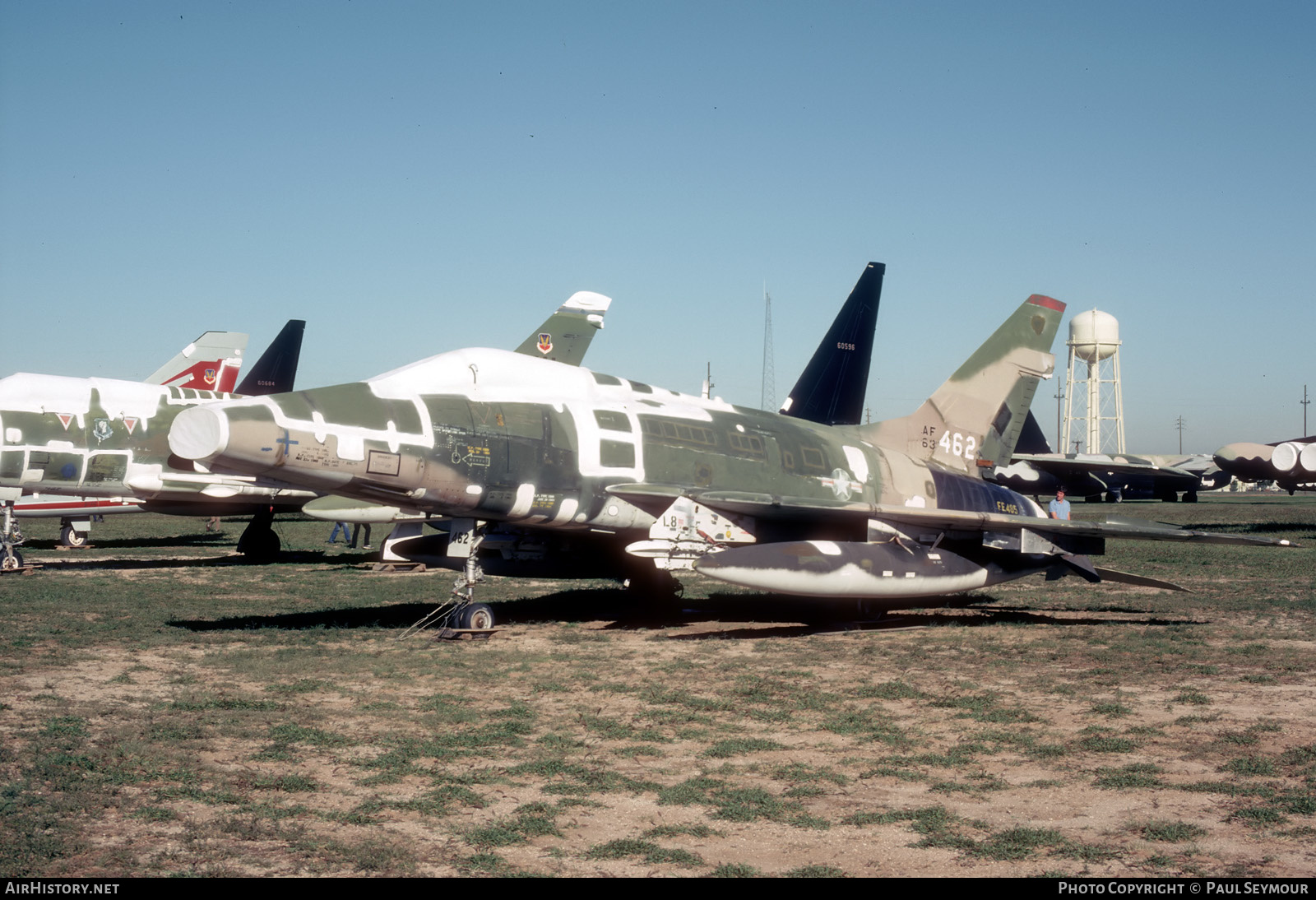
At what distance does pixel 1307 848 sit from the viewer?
5750 mm

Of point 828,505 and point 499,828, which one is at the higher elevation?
point 828,505

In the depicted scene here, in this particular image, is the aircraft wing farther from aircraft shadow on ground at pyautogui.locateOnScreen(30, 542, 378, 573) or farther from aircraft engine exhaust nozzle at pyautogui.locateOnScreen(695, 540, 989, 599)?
aircraft shadow on ground at pyautogui.locateOnScreen(30, 542, 378, 573)

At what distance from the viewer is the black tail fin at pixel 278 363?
31141 mm

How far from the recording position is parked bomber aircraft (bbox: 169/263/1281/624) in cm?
1166

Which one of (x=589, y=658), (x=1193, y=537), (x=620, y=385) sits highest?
(x=620, y=385)

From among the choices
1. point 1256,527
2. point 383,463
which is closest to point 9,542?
point 383,463

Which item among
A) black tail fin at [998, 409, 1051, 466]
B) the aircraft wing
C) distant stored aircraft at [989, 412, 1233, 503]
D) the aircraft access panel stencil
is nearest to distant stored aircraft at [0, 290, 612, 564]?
the aircraft access panel stencil

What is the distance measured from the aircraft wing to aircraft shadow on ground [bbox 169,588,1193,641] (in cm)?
154

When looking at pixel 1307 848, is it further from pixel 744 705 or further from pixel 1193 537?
pixel 1193 537

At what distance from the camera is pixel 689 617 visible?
1653 centimetres

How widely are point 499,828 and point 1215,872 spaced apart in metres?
3.78

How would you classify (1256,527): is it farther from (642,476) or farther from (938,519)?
(642,476)

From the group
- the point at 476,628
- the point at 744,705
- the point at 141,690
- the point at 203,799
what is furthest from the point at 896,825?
the point at 476,628

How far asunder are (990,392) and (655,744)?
41.6 feet
